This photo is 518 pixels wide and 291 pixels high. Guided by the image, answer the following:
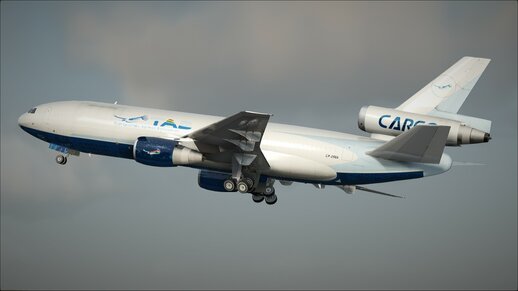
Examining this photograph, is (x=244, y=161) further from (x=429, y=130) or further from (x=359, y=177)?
(x=429, y=130)

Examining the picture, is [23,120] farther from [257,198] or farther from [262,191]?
[262,191]

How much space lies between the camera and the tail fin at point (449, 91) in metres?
57.6

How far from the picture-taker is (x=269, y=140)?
5631 cm

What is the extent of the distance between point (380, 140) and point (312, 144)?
4.65 m

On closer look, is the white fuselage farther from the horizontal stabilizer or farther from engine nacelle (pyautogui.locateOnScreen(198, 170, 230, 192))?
engine nacelle (pyautogui.locateOnScreen(198, 170, 230, 192))

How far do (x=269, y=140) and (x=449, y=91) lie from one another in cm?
1309

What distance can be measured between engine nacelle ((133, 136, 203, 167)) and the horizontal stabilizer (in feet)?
39.0

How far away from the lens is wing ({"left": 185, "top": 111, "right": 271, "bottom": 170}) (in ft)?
168

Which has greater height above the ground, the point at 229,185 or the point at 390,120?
the point at 390,120

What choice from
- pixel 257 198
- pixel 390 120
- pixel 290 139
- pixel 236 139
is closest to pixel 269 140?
pixel 290 139

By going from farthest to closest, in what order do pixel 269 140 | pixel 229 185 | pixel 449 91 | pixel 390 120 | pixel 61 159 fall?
pixel 61 159 → pixel 449 91 → pixel 229 185 → pixel 269 140 → pixel 390 120

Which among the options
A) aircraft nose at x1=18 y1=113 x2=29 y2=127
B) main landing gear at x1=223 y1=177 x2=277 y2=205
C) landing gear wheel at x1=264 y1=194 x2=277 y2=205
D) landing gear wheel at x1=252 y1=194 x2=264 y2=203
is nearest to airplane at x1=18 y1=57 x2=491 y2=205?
main landing gear at x1=223 y1=177 x2=277 y2=205

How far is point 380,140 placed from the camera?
5619 cm

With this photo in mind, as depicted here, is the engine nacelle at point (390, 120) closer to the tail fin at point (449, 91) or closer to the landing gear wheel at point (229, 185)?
the tail fin at point (449, 91)
